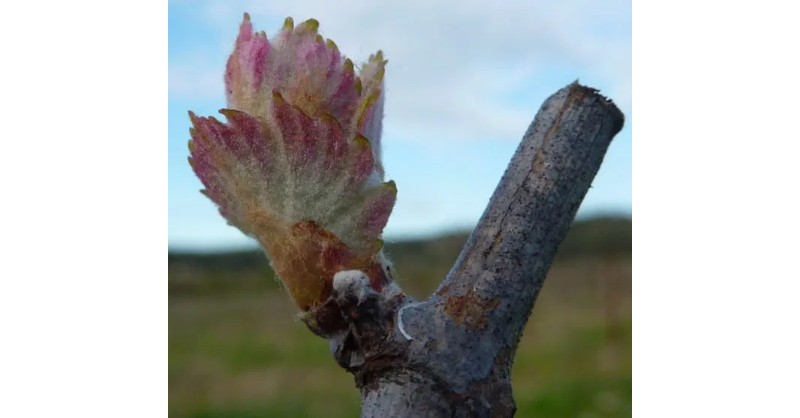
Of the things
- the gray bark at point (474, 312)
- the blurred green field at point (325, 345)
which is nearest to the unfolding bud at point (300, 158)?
the gray bark at point (474, 312)

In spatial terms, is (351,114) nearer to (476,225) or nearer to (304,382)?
(476,225)

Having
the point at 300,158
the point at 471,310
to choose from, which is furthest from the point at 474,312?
the point at 300,158

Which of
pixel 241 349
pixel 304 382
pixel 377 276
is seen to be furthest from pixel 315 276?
pixel 241 349

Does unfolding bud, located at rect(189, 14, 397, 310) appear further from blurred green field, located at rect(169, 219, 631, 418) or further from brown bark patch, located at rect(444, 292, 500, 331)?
blurred green field, located at rect(169, 219, 631, 418)

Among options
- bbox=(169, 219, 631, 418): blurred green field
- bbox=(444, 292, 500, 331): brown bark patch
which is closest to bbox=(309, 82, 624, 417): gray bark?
bbox=(444, 292, 500, 331): brown bark patch

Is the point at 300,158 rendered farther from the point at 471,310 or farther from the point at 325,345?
the point at 325,345
